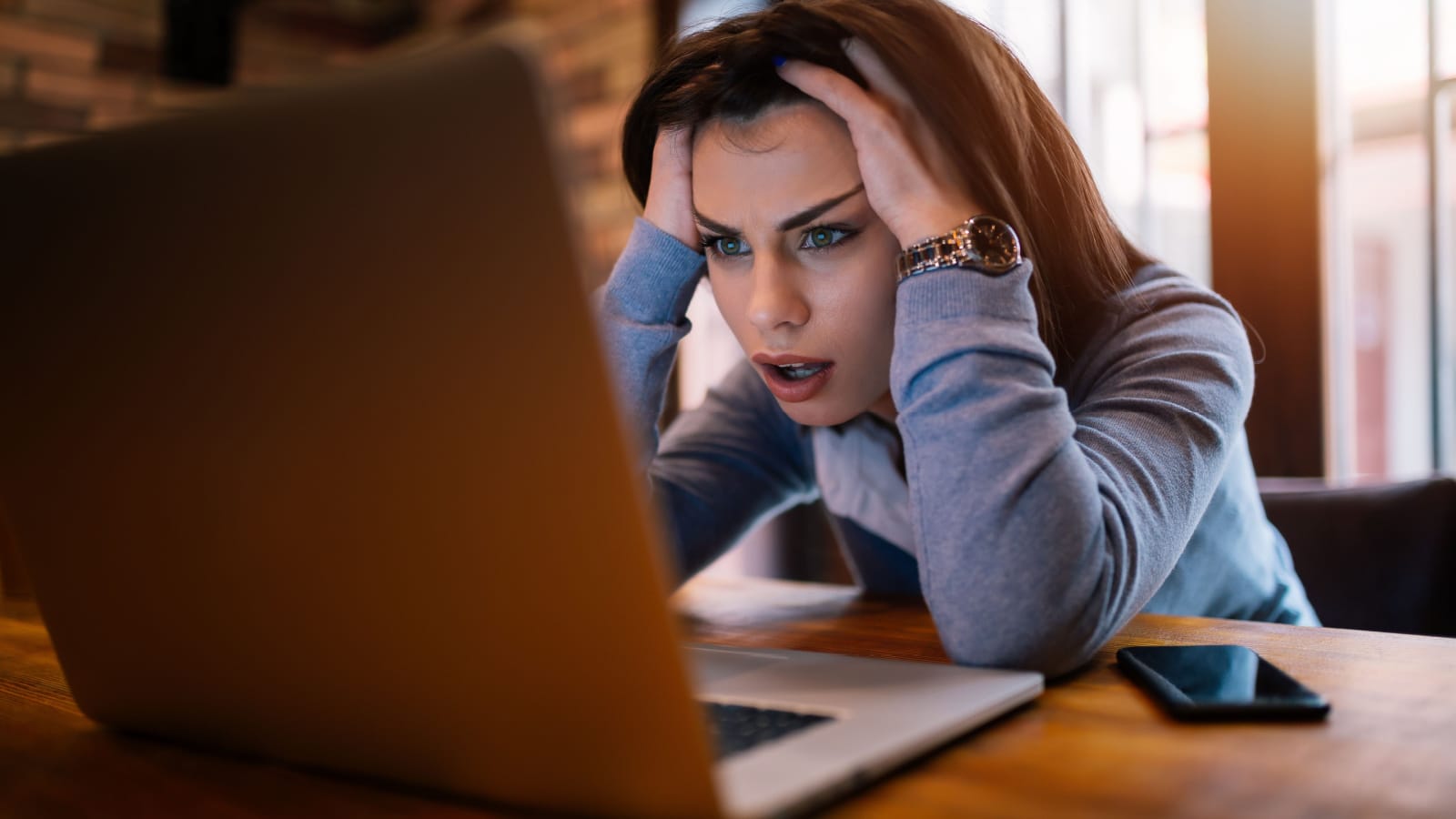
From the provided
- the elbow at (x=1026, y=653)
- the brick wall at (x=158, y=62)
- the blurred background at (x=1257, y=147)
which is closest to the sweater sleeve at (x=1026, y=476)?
the elbow at (x=1026, y=653)

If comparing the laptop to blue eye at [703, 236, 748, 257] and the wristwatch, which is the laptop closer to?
the wristwatch

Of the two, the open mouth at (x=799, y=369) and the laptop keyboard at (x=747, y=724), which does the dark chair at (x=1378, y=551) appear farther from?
the laptop keyboard at (x=747, y=724)

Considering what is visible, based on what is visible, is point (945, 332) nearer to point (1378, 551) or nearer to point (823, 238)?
point (823, 238)

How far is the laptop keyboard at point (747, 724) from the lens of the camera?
45cm

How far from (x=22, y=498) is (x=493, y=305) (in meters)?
0.33

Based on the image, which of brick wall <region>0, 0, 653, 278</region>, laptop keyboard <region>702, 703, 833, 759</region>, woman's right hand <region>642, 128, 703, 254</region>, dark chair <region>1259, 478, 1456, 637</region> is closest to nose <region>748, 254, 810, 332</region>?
woman's right hand <region>642, 128, 703, 254</region>

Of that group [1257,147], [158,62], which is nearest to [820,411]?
[1257,147]

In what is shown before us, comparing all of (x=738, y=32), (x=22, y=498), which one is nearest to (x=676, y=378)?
(x=738, y=32)

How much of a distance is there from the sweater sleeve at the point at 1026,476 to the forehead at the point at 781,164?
6.3 inches

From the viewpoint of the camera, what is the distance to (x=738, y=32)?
3.19 feet

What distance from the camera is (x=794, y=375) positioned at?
0.97 metres

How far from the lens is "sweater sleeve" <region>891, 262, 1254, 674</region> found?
→ 0.63 metres

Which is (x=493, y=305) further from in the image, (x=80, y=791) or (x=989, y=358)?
(x=989, y=358)

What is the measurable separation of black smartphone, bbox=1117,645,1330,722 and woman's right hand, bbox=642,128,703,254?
552mm
